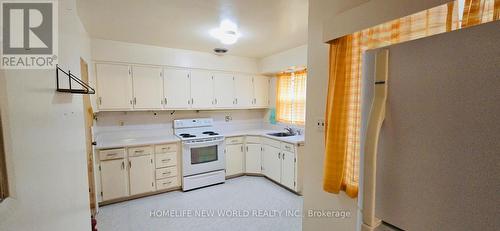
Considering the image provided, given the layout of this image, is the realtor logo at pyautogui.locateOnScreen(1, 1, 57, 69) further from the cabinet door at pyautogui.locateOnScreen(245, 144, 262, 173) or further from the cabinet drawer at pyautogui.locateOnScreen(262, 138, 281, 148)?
the cabinet door at pyautogui.locateOnScreen(245, 144, 262, 173)

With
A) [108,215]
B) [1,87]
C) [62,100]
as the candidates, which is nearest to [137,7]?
[62,100]

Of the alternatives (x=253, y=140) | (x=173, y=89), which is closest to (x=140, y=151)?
(x=173, y=89)

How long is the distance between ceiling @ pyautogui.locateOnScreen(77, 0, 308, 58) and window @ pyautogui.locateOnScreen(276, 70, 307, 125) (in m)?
0.80

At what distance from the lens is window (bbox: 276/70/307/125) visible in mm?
3623

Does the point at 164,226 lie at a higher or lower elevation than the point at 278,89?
lower

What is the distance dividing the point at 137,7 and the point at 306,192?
7.50 feet

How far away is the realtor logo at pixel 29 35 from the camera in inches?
20.6

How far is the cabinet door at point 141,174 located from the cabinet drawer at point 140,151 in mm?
46

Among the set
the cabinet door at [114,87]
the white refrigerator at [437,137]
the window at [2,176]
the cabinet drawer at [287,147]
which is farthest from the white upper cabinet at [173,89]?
the white refrigerator at [437,137]

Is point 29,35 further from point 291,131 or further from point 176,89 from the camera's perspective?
point 291,131

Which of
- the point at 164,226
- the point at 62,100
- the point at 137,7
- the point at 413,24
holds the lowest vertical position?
the point at 164,226

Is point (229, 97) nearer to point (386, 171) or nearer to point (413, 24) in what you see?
point (413, 24)

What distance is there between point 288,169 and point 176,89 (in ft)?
7.48

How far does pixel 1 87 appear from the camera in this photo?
0.46 metres
